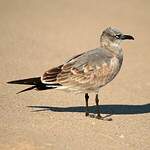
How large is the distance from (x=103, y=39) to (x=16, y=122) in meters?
2.29

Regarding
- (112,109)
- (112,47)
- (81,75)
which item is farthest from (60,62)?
(81,75)

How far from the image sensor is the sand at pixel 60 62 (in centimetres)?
856

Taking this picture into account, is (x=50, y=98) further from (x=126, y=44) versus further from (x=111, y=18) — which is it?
(x=111, y=18)

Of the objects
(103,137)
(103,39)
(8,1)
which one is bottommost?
(103,137)

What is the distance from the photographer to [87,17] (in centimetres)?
1930

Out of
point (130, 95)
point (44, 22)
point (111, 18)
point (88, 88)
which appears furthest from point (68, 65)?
point (111, 18)

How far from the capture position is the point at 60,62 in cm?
1391

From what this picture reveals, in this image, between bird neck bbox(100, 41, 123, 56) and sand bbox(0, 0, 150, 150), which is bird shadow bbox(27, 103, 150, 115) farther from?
bird neck bbox(100, 41, 123, 56)

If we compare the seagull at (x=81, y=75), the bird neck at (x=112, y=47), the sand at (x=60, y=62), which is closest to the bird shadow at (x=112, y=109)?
the sand at (x=60, y=62)

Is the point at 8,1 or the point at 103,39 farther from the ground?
the point at 8,1

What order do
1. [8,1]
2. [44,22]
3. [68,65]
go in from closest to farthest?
[68,65], [44,22], [8,1]

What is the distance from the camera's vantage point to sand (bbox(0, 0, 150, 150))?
337 inches

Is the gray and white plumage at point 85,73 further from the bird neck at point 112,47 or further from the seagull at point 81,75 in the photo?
the bird neck at point 112,47

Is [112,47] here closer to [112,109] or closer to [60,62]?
[112,109]
